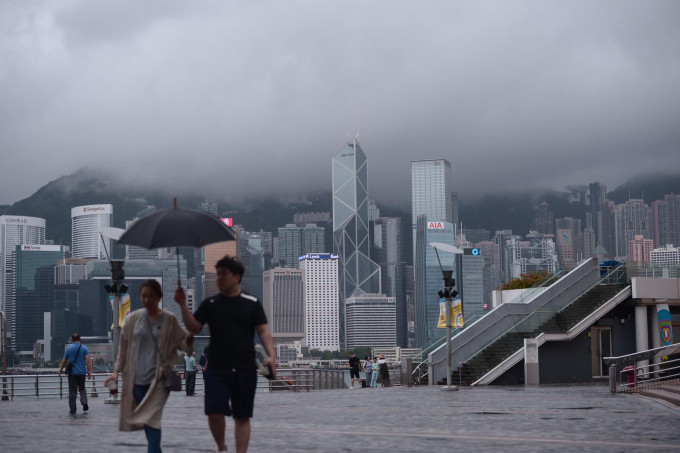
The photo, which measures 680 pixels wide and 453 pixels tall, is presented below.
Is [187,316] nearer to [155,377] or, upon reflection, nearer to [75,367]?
[155,377]

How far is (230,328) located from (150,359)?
2.76 ft

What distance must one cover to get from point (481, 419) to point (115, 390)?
316 inches

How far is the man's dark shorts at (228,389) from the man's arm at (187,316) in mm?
389

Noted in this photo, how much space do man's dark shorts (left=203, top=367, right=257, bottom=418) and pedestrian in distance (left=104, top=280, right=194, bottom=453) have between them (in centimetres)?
44

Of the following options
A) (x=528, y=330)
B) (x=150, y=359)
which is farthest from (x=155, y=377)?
(x=528, y=330)

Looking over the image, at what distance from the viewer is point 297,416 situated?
19.1 m

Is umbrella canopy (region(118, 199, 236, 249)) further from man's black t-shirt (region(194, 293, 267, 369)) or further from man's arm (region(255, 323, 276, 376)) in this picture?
man's arm (region(255, 323, 276, 376))

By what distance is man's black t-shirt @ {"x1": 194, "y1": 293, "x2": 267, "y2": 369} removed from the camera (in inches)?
376

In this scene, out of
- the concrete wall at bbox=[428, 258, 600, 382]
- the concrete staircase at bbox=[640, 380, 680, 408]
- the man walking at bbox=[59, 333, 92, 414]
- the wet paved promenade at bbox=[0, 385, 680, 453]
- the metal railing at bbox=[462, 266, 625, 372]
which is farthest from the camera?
the concrete wall at bbox=[428, 258, 600, 382]

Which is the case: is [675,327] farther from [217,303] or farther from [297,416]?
[217,303]

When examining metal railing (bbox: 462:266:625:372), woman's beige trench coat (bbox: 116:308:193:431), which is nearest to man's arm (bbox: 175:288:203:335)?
woman's beige trench coat (bbox: 116:308:193:431)

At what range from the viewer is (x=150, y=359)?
977 centimetres

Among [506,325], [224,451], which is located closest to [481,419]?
[224,451]

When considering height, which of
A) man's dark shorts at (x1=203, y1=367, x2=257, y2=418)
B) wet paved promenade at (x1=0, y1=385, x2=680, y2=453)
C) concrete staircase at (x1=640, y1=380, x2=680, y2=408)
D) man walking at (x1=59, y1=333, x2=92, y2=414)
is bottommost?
concrete staircase at (x1=640, y1=380, x2=680, y2=408)
